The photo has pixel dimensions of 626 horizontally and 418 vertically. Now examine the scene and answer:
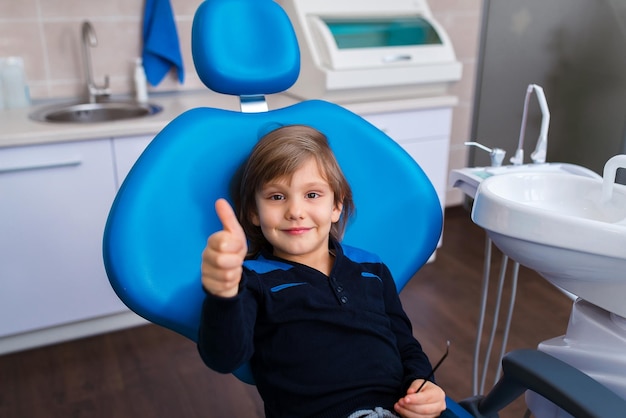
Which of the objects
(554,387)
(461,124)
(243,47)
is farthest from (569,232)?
(461,124)

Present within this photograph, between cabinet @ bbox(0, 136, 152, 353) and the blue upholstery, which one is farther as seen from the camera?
cabinet @ bbox(0, 136, 152, 353)

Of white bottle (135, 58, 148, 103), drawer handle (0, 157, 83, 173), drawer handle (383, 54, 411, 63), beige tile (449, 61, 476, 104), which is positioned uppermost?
drawer handle (383, 54, 411, 63)

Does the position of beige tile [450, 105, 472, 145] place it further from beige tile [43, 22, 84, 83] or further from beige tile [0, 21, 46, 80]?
beige tile [0, 21, 46, 80]

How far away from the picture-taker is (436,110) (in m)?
2.42

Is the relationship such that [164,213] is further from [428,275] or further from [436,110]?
[428,275]

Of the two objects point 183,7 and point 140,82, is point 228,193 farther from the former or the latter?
point 183,7

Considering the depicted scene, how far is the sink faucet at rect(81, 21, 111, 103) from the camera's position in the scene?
7.14 ft

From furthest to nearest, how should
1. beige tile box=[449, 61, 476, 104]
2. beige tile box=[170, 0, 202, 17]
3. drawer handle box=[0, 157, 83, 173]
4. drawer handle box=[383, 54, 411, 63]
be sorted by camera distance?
1. beige tile box=[449, 61, 476, 104]
2. beige tile box=[170, 0, 202, 17]
3. drawer handle box=[383, 54, 411, 63]
4. drawer handle box=[0, 157, 83, 173]

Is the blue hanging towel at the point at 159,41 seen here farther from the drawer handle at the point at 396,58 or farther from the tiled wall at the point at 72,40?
the drawer handle at the point at 396,58

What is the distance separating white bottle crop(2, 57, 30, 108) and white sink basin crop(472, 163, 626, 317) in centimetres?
177

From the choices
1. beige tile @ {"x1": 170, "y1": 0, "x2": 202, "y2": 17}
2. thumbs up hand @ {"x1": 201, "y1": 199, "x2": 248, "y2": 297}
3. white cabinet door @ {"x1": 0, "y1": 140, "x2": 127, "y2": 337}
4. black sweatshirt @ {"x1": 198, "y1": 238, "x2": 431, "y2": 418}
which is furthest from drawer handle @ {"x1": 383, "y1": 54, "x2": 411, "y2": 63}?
thumbs up hand @ {"x1": 201, "y1": 199, "x2": 248, "y2": 297}

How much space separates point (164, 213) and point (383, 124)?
1503mm

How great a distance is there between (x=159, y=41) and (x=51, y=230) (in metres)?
0.84

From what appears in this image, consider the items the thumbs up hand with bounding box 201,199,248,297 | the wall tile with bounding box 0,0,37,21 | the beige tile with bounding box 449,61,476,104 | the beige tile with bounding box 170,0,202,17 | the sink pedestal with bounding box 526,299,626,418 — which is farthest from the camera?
the beige tile with bounding box 449,61,476,104
